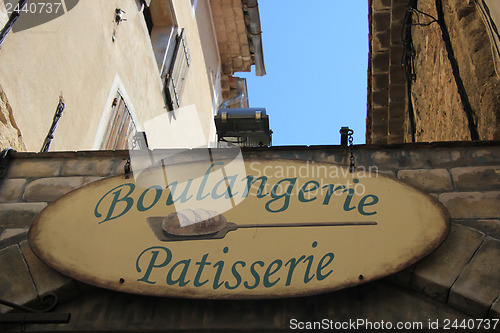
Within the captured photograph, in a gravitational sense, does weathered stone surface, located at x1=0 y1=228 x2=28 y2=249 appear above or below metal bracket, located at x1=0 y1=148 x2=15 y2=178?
below

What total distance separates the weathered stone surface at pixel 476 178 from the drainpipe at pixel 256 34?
8.71 m

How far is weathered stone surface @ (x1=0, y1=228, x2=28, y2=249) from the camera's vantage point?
2988mm

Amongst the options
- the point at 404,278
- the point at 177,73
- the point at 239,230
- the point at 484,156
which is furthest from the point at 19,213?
the point at 177,73

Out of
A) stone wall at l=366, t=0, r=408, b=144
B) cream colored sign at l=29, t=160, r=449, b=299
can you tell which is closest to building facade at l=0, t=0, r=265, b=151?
cream colored sign at l=29, t=160, r=449, b=299

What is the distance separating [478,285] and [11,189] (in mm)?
2547

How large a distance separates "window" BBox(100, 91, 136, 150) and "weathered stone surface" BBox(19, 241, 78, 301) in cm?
342

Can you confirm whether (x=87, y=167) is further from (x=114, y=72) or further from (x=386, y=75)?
(x=386, y=75)

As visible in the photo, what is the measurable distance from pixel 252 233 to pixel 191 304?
0.45 m

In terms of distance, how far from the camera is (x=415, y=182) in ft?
10.6

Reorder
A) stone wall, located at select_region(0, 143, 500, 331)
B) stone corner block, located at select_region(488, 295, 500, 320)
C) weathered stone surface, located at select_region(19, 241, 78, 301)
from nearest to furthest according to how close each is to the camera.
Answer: stone corner block, located at select_region(488, 295, 500, 320)
stone wall, located at select_region(0, 143, 500, 331)
weathered stone surface, located at select_region(19, 241, 78, 301)

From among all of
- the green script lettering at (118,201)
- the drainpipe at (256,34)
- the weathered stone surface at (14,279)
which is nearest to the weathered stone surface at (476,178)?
the green script lettering at (118,201)

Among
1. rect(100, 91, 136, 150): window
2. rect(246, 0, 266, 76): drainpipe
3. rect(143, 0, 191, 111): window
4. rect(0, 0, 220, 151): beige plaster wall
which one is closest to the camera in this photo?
rect(0, 0, 220, 151): beige plaster wall

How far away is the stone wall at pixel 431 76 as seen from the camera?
14.4 ft

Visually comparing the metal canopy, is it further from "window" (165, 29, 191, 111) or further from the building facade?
"window" (165, 29, 191, 111)
